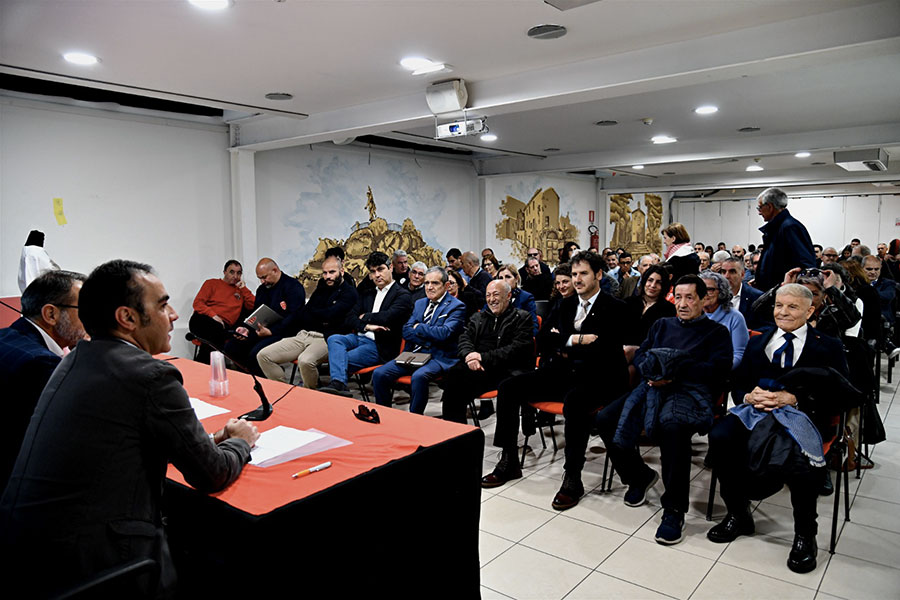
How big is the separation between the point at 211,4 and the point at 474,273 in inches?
Result: 186

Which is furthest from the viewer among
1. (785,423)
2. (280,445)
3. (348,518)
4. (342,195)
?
(342,195)

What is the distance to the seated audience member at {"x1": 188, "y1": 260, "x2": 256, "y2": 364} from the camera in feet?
20.8

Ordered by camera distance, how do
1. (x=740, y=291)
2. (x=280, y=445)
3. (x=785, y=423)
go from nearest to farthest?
(x=280, y=445) → (x=785, y=423) → (x=740, y=291)

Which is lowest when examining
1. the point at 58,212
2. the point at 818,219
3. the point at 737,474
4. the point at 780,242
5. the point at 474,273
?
the point at 737,474

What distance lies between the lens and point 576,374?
12.1 ft

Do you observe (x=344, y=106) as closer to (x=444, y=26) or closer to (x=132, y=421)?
(x=444, y=26)

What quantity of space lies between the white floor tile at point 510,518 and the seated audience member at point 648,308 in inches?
47.4

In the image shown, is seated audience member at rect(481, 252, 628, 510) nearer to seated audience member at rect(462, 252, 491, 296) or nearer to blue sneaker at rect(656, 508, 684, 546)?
blue sneaker at rect(656, 508, 684, 546)

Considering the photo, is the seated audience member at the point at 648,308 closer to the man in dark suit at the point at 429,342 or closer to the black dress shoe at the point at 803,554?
the man in dark suit at the point at 429,342

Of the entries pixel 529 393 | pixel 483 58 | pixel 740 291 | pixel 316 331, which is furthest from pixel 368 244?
pixel 529 393

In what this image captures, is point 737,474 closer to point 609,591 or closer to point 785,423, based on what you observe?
point 785,423

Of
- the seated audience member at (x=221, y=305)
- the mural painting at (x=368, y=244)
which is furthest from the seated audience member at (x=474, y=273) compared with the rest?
the seated audience member at (x=221, y=305)

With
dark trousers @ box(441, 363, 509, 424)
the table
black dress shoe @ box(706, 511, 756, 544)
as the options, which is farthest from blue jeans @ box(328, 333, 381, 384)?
black dress shoe @ box(706, 511, 756, 544)

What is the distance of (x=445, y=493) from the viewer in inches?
83.6
